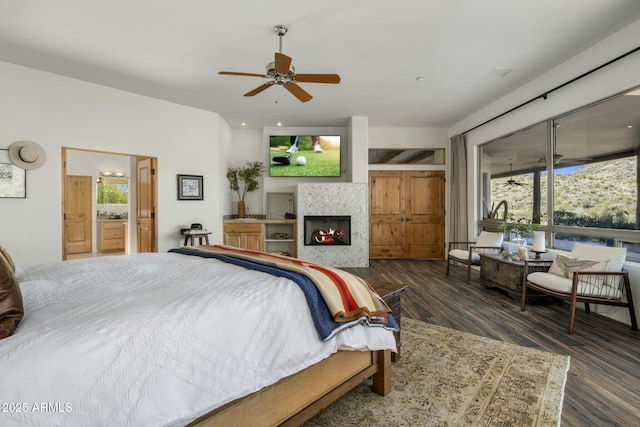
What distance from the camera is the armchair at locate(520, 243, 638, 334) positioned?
9.29 feet

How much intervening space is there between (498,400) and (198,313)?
184cm

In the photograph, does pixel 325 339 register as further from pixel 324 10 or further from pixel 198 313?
pixel 324 10

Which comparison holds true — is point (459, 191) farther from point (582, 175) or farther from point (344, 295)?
point (344, 295)

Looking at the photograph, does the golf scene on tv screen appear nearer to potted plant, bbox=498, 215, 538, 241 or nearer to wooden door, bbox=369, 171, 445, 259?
wooden door, bbox=369, 171, 445, 259

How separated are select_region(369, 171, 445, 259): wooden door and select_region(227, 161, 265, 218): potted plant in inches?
98.9

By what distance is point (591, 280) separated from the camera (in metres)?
2.98

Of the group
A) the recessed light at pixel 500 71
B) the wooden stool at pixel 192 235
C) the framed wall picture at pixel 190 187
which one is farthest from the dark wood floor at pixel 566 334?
the framed wall picture at pixel 190 187

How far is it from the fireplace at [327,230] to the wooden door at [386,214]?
0.88 meters

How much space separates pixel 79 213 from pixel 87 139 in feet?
14.5

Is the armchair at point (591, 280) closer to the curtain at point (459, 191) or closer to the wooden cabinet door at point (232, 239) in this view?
the curtain at point (459, 191)

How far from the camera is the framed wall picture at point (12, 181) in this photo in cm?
365

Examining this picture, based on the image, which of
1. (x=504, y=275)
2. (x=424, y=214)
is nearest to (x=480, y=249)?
(x=504, y=275)

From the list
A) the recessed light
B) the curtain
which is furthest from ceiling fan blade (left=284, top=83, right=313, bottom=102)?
the curtain

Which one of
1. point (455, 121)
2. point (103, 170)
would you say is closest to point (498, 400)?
point (455, 121)
